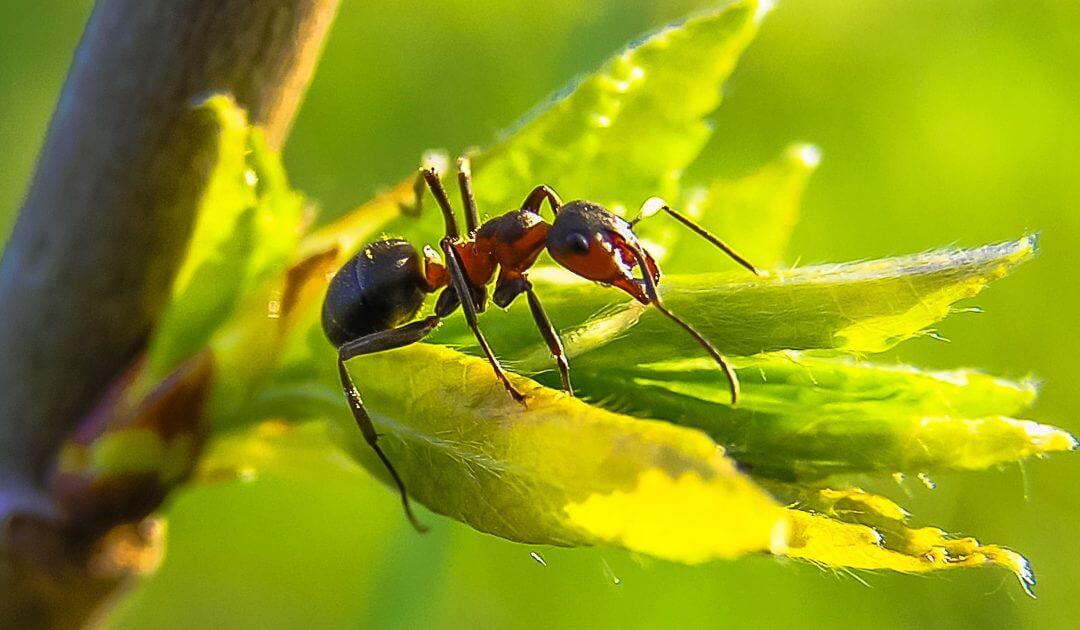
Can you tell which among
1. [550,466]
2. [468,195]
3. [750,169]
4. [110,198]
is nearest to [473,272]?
[468,195]

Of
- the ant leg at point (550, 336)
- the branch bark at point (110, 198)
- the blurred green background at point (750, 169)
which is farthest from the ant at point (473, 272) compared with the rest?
the blurred green background at point (750, 169)

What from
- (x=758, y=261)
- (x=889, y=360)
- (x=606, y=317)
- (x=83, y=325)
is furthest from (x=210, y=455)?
(x=889, y=360)

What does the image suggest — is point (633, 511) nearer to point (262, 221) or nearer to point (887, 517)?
point (887, 517)

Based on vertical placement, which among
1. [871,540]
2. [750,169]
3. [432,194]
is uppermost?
[432,194]

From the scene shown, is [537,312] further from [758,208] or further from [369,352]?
[758,208]

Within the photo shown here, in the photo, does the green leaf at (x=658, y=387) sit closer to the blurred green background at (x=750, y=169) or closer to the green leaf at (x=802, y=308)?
the green leaf at (x=802, y=308)

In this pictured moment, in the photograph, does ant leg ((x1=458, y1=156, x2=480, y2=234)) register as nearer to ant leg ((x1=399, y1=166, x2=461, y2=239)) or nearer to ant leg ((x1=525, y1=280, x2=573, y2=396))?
ant leg ((x1=399, y1=166, x2=461, y2=239))
